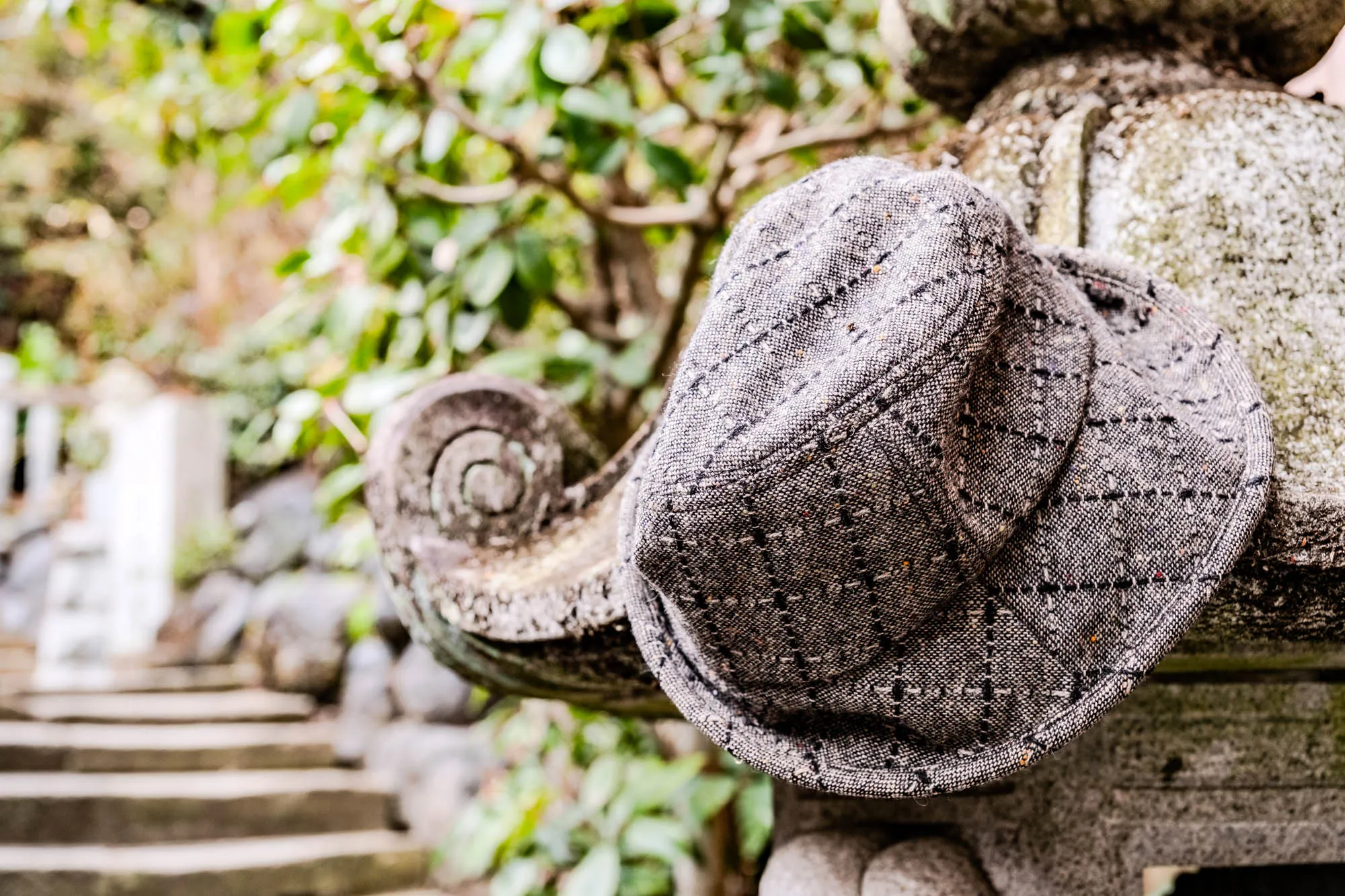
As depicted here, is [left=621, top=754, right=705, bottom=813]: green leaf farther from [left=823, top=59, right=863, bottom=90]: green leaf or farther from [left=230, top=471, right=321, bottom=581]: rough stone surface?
[left=230, top=471, right=321, bottom=581]: rough stone surface

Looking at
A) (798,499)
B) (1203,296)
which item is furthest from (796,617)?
(1203,296)

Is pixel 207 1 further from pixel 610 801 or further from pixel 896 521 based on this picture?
pixel 896 521

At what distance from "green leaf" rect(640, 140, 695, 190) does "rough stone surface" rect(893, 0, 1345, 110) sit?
673 millimetres

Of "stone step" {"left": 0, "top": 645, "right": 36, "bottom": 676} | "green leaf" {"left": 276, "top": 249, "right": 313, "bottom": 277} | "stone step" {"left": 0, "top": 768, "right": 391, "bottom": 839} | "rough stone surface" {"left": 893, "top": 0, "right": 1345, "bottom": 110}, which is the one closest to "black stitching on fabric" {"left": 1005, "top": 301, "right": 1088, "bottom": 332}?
"rough stone surface" {"left": 893, "top": 0, "right": 1345, "bottom": 110}

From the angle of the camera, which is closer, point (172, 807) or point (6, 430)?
point (172, 807)

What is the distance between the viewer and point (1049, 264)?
0.69 metres

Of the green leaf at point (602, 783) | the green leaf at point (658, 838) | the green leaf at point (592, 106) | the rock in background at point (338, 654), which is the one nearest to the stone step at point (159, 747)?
the rock in background at point (338, 654)

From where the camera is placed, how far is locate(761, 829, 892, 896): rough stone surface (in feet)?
2.72

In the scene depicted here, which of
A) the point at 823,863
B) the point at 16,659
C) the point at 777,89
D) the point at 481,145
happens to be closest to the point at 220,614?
the point at 16,659

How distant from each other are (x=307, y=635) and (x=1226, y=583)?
518 centimetres

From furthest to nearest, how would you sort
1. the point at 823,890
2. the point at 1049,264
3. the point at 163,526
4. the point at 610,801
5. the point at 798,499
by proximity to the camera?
1. the point at 163,526
2. the point at 610,801
3. the point at 823,890
4. the point at 1049,264
5. the point at 798,499

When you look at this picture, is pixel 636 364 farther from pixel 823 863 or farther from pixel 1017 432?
pixel 1017 432

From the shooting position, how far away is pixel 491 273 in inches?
68.5

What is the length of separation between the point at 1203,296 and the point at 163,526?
21.9ft
